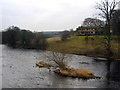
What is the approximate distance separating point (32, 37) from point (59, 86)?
30.9m

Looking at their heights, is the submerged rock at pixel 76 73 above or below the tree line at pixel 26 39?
below

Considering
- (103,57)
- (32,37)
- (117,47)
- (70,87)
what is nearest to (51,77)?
(70,87)

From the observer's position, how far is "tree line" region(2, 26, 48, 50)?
3897 centimetres

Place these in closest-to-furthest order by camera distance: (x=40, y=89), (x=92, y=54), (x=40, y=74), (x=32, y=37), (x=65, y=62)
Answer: (x=40, y=89) → (x=40, y=74) → (x=65, y=62) → (x=92, y=54) → (x=32, y=37)

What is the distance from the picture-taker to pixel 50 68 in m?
18.0

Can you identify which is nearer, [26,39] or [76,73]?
[76,73]

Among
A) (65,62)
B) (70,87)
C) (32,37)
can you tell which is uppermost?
(32,37)

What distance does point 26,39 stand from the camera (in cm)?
4175

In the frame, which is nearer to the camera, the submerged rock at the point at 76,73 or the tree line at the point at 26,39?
the submerged rock at the point at 76,73

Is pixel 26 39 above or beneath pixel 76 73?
above

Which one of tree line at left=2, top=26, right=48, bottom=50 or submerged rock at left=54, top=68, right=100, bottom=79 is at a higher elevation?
tree line at left=2, top=26, right=48, bottom=50

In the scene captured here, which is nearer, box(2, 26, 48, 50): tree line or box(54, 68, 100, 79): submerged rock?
box(54, 68, 100, 79): submerged rock

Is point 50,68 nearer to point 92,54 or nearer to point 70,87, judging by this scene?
point 70,87

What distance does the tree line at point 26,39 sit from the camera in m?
39.0
